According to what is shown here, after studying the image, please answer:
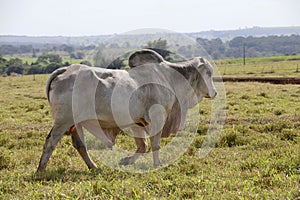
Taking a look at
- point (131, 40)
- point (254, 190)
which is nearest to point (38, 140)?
point (131, 40)

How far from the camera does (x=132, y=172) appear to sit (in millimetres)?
6113

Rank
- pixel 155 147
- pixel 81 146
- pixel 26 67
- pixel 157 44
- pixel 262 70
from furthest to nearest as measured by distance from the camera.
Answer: pixel 26 67, pixel 262 70, pixel 157 44, pixel 155 147, pixel 81 146

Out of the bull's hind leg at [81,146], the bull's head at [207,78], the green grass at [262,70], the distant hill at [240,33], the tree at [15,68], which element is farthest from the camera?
the tree at [15,68]

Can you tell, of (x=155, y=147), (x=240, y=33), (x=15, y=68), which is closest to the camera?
(x=155, y=147)

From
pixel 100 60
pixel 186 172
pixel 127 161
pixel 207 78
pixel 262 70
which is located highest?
pixel 100 60

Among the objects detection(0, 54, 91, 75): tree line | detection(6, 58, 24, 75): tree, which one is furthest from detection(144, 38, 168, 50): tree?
detection(6, 58, 24, 75): tree

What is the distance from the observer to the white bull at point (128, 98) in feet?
20.0

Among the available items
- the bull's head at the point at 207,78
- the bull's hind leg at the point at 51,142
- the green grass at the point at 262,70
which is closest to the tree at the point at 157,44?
the bull's head at the point at 207,78

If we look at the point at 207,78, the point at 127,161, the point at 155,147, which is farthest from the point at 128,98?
the point at 207,78

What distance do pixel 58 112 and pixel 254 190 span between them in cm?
306

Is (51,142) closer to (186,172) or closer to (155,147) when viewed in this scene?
(155,147)

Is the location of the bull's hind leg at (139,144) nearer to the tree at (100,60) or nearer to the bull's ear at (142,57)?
the bull's ear at (142,57)

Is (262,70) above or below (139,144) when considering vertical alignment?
below

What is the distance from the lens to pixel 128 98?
646 cm
